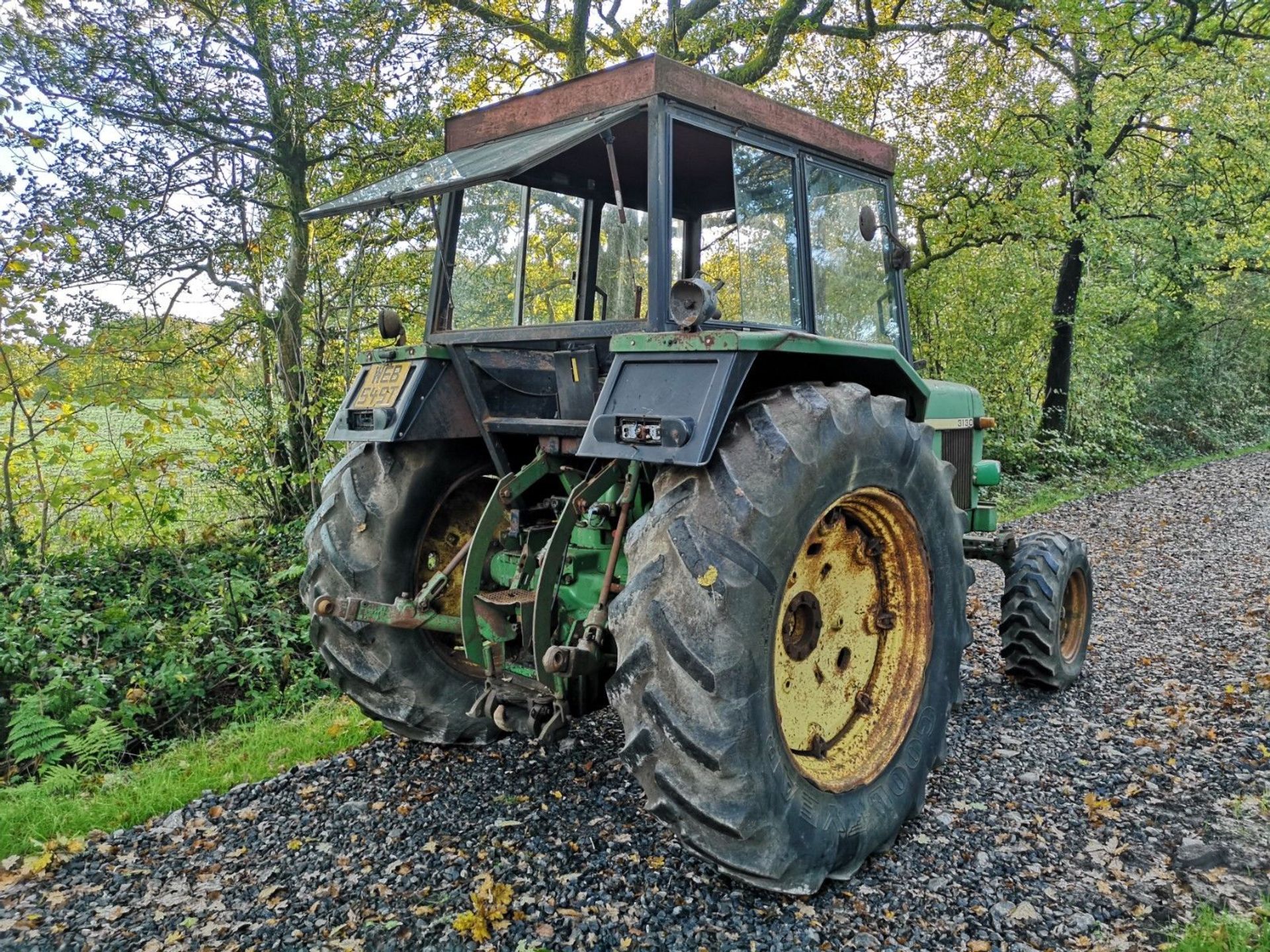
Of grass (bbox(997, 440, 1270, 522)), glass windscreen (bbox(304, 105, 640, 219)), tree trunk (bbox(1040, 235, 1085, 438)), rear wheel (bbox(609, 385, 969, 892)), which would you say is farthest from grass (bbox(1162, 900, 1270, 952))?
tree trunk (bbox(1040, 235, 1085, 438))

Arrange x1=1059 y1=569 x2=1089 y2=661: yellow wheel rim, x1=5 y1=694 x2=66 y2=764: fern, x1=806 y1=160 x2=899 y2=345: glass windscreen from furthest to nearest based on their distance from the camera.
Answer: x1=1059 y1=569 x2=1089 y2=661: yellow wheel rim, x1=5 y1=694 x2=66 y2=764: fern, x1=806 y1=160 x2=899 y2=345: glass windscreen

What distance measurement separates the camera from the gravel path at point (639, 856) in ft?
7.72

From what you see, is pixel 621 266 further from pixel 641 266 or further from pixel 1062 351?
pixel 1062 351

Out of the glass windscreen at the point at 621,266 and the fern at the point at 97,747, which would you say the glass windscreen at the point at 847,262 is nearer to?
the glass windscreen at the point at 621,266

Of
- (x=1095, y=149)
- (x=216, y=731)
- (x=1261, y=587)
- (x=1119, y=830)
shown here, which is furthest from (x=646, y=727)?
(x=1095, y=149)

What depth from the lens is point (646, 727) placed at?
2246 mm

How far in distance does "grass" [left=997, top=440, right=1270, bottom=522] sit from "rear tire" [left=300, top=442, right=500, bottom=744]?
7.57 m

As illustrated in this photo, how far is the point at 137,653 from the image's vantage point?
475 cm

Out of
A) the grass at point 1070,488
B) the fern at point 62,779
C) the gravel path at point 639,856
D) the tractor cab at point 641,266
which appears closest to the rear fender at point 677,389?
the tractor cab at point 641,266

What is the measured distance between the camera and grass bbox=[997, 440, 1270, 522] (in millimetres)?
9898

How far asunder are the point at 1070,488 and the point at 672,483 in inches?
413

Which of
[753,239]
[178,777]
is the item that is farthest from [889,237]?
[178,777]

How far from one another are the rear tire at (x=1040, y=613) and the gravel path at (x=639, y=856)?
159mm

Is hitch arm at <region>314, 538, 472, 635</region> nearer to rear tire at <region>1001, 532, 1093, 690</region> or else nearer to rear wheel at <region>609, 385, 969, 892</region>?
rear wheel at <region>609, 385, 969, 892</region>
